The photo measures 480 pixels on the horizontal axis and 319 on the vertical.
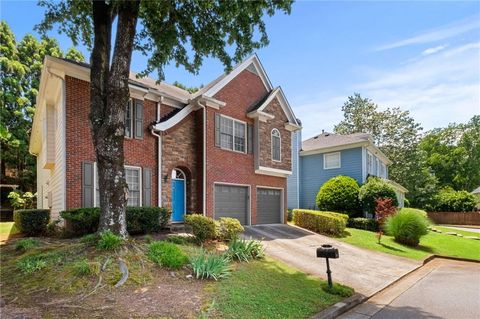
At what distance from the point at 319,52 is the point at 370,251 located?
849cm

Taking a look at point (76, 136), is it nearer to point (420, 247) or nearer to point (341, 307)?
point (341, 307)

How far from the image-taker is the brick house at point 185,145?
38.3 ft

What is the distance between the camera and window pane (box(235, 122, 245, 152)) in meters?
16.7

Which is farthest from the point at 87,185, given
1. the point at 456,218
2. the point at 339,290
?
the point at 456,218

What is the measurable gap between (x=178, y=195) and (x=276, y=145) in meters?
6.63

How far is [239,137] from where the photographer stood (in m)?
16.9

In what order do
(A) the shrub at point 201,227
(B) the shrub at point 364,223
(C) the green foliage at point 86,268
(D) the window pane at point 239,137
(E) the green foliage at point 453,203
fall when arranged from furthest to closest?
1. (E) the green foliage at point 453,203
2. (B) the shrub at point 364,223
3. (D) the window pane at point 239,137
4. (A) the shrub at point 201,227
5. (C) the green foliage at point 86,268

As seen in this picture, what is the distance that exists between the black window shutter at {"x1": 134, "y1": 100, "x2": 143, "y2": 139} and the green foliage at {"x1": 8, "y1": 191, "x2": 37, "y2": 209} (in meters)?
14.9

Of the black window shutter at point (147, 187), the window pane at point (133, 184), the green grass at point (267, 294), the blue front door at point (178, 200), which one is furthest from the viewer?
the blue front door at point (178, 200)

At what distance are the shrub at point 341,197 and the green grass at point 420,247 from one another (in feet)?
11.1

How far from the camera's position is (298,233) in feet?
51.6

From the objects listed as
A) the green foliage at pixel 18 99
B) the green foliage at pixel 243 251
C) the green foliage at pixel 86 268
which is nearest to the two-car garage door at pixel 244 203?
the green foliage at pixel 243 251

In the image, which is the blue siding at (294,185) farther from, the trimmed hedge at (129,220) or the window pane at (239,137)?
the trimmed hedge at (129,220)

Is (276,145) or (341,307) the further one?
(276,145)
